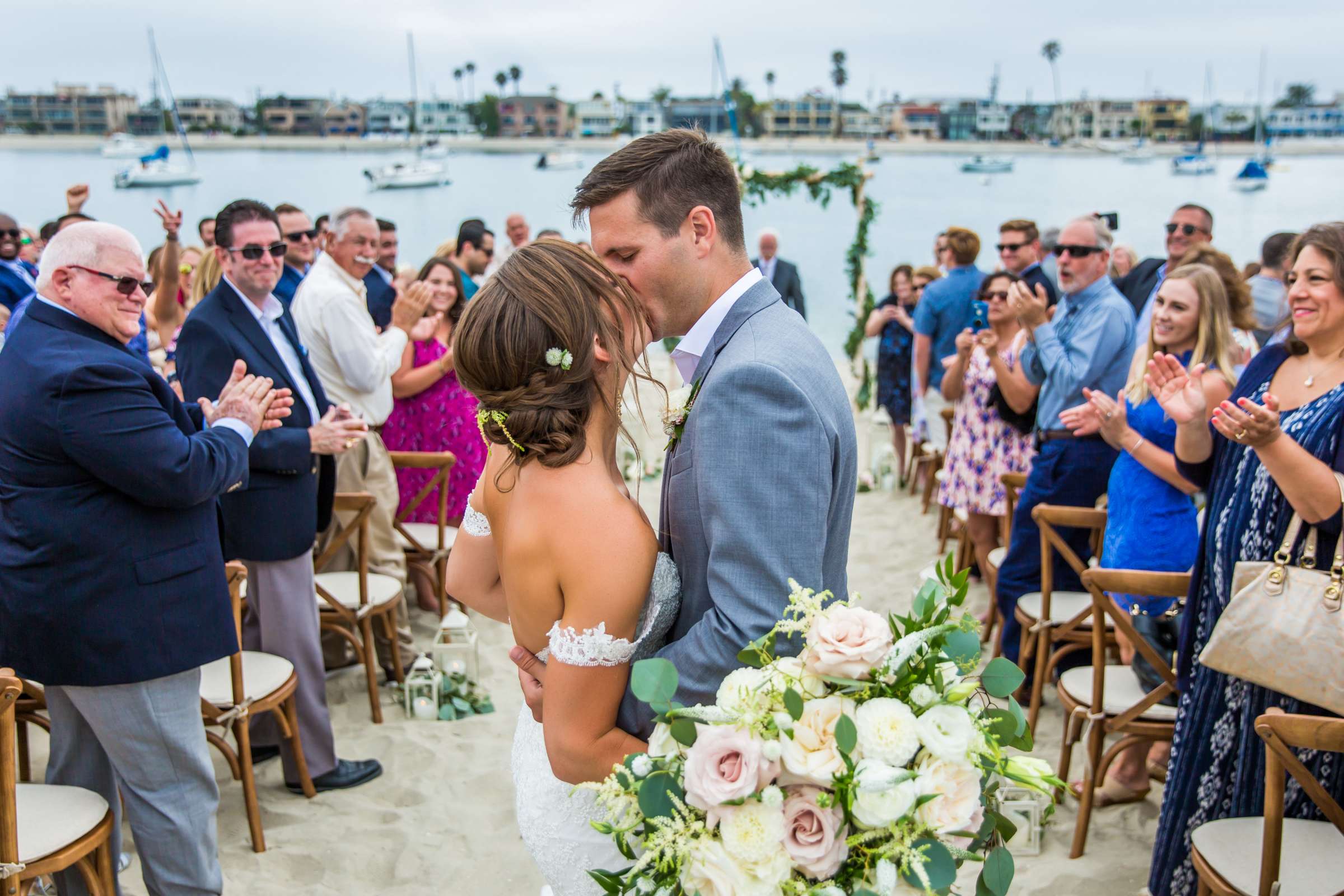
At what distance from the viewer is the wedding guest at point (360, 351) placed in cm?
481

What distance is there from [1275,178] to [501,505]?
8097cm

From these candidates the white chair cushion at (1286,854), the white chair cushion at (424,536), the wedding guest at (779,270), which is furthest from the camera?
the wedding guest at (779,270)

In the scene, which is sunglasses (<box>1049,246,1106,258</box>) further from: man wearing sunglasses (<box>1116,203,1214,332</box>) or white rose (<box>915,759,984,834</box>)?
white rose (<box>915,759,984,834</box>)

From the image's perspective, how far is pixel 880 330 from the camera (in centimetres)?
855

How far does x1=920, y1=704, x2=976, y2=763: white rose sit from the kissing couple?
1.06 ft

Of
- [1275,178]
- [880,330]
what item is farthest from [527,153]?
[880,330]

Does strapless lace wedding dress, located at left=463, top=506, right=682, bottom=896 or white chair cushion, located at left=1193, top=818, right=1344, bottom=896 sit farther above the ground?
strapless lace wedding dress, located at left=463, top=506, right=682, bottom=896

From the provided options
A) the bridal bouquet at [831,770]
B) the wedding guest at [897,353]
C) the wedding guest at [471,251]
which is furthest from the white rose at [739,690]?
the wedding guest at [897,353]

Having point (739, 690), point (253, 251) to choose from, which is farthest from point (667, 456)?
point (253, 251)

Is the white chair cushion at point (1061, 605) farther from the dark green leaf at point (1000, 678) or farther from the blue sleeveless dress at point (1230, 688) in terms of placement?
the dark green leaf at point (1000, 678)

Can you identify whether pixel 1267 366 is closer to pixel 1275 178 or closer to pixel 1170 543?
pixel 1170 543

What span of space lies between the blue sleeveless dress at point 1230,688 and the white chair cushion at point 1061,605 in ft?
3.82

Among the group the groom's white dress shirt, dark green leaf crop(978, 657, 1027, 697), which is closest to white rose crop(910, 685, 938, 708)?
dark green leaf crop(978, 657, 1027, 697)

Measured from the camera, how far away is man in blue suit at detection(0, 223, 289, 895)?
2.73 meters
